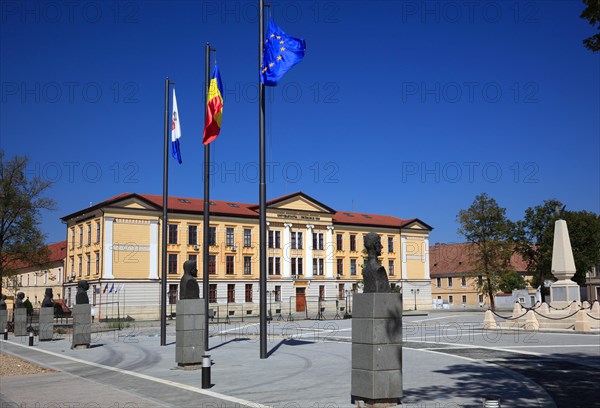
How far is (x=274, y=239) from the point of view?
226 ft

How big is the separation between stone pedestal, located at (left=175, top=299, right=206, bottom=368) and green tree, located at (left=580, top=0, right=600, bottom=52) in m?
11.2

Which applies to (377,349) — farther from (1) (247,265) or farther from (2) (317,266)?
(2) (317,266)

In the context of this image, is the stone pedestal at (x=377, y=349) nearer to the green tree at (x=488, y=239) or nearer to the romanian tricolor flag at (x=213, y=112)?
the romanian tricolor flag at (x=213, y=112)

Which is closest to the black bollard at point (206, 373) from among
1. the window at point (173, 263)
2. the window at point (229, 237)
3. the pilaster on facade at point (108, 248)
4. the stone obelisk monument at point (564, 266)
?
the stone obelisk monument at point (564, 266)

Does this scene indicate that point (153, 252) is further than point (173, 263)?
No

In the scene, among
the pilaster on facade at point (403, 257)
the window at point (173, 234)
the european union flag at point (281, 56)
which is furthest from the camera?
the pilaster on facade at point (403, 257)

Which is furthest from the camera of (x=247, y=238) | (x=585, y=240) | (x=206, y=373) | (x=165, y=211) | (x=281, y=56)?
(x=585, y=240)

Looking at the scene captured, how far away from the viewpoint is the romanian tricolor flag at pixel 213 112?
19172 mm

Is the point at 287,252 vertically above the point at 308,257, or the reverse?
the point at 287,252

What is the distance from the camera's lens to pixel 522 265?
311ft

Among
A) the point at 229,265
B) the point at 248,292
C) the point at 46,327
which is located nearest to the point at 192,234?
the point at 229,265

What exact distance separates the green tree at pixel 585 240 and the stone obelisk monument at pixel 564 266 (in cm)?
4004

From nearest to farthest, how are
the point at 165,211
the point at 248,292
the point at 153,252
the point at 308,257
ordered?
the point at 165,211, the point at 153,252, the point at 248,292, the point at 308,257

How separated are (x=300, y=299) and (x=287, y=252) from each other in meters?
5.67
